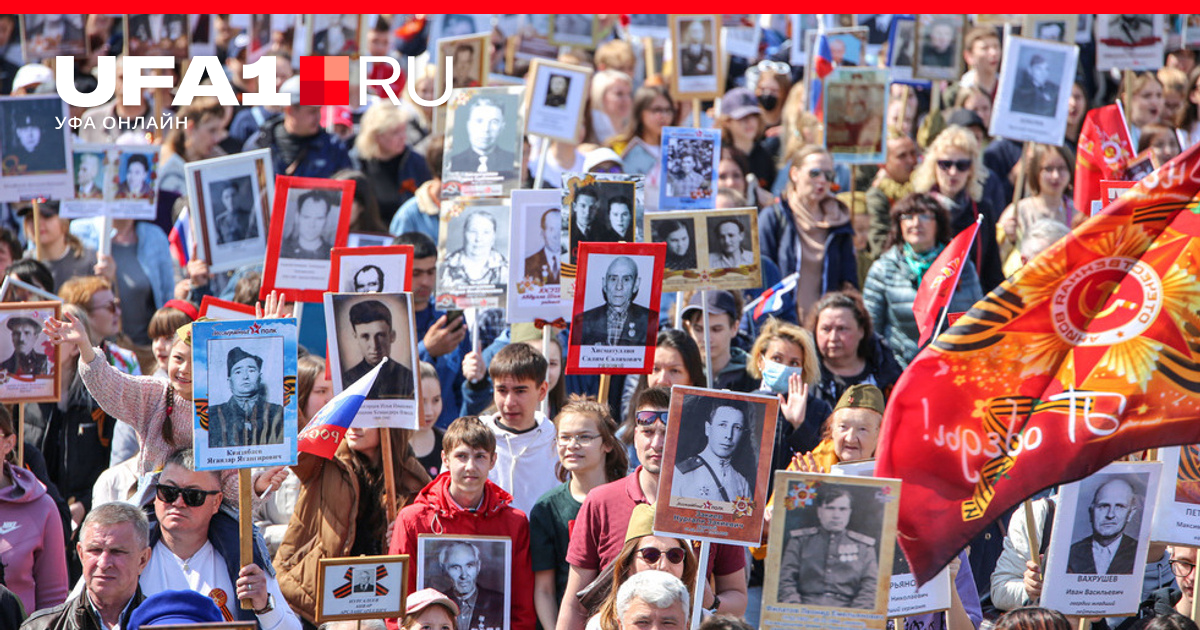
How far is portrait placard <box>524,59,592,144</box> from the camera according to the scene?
35.1 feet

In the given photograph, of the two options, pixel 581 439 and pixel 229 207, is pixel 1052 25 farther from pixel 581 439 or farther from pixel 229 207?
pixel 581 439

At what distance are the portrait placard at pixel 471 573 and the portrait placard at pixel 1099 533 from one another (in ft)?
6.85

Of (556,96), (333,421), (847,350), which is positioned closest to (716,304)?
(847,350)

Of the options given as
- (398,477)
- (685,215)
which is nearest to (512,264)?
(685,215)

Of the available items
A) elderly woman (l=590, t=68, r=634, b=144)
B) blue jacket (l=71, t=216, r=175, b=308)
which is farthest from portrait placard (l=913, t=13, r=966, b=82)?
blue jacket (l=71, t=216, r=175, b=308)

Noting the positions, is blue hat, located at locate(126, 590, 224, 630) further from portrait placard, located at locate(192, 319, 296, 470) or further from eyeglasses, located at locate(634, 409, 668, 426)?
eyeglasses, located at locate(634, 409, 668, 426)

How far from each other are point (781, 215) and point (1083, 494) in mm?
4624

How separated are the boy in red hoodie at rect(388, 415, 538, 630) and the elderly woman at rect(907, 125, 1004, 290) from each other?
5.11m

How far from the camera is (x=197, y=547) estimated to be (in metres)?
6.24

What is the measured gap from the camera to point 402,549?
6.54 metres

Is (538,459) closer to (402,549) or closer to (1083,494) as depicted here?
(402,549)

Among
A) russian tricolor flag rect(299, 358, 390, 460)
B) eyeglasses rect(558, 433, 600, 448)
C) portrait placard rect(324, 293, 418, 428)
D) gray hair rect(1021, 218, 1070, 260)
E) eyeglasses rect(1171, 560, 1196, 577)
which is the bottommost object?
eyeglasses rect(1171, 560, 1196, 577)

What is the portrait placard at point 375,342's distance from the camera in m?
7.18

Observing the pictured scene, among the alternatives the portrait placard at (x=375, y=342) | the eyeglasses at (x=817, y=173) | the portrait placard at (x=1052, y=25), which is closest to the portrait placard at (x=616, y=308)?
the portrait placard at (x=375, y=342)
